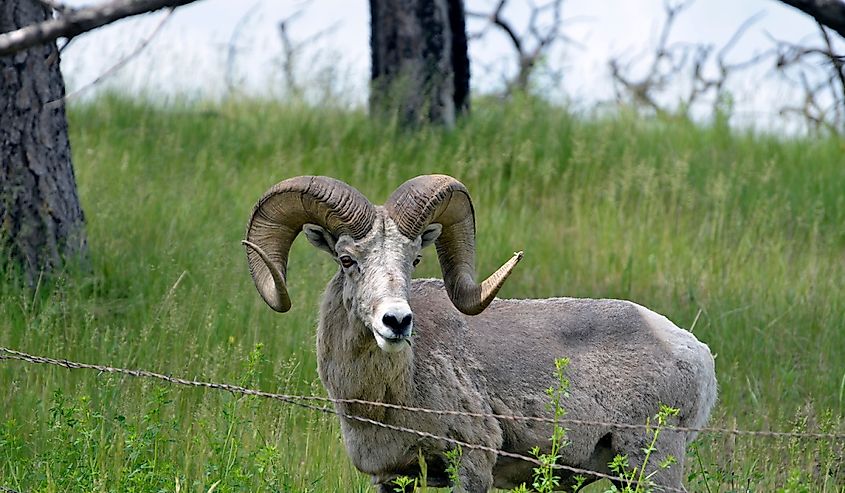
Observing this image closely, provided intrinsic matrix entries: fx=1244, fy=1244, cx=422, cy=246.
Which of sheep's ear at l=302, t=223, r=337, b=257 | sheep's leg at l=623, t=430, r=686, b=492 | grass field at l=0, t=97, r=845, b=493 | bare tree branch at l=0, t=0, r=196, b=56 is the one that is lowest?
sheep's leg at l=623, t=430, r=686, b=492

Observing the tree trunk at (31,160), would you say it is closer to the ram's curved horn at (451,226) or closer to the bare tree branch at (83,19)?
the ram's curved horn at (451,226)

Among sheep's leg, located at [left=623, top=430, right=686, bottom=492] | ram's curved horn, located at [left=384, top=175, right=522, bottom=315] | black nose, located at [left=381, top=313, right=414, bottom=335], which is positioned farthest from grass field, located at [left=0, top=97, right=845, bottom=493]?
ram's curved horn, located at [left=384, top=175, right=522, bottom=315]

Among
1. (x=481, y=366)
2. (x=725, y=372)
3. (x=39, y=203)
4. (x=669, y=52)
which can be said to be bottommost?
(x=725, y=372)

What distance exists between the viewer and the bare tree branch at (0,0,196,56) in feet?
10.7

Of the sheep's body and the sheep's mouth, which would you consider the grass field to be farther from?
the sheep's mouth

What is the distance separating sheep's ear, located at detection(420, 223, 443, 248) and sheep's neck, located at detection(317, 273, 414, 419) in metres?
0.50

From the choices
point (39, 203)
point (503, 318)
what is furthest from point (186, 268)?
point (503, 318)

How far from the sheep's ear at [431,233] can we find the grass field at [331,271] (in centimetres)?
99

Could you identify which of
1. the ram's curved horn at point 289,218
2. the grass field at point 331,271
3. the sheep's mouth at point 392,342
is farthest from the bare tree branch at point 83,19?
the ram's curved horn at point 289,218

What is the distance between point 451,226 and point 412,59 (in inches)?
280

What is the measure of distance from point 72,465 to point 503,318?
2.37 m

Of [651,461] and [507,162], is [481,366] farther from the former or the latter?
[507,162]

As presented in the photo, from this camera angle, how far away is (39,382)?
7484mm

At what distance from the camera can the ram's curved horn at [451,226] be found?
600 centimetres
